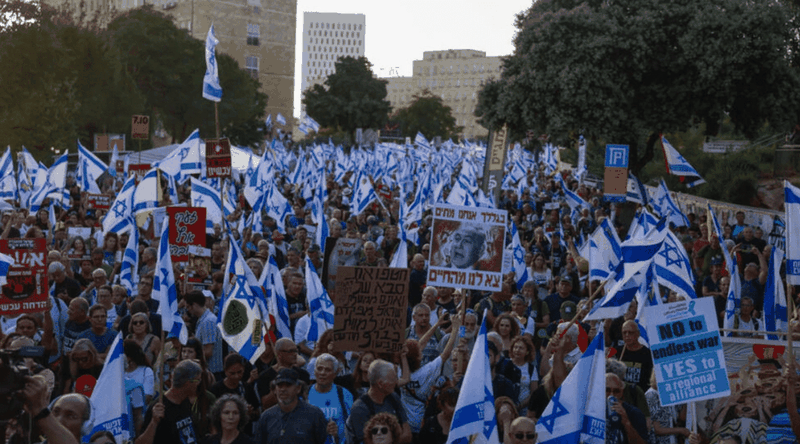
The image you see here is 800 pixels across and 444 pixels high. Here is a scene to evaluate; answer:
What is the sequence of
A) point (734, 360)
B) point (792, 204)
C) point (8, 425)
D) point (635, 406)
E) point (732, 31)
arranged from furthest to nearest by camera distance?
point (732, 31) < point (792, 204) < point (734, 360) < point (635, 406) < point (8, 425)

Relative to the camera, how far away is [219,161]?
14562 mm

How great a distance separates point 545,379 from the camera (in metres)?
7.52

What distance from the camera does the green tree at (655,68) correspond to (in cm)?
2384

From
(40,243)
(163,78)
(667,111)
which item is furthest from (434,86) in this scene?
(40,243)

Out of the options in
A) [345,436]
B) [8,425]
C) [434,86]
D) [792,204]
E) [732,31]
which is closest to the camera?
[8,425]

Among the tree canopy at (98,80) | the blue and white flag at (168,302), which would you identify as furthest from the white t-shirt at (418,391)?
the tree canopy at (98,80)

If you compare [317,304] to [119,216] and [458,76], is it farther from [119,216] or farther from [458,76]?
[458,76]

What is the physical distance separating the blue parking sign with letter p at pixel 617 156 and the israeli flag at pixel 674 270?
8.76 metres

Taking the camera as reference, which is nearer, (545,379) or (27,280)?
(545,379)

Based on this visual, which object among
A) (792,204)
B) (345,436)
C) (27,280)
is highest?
(792,204)

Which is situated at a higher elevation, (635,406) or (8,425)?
(8,425)

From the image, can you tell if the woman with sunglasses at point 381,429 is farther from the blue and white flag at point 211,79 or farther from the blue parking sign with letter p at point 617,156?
the blue parking sign with letter p at point 617,156

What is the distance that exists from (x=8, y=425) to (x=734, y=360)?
18.5 ft

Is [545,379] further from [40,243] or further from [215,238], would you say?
[215,238]
